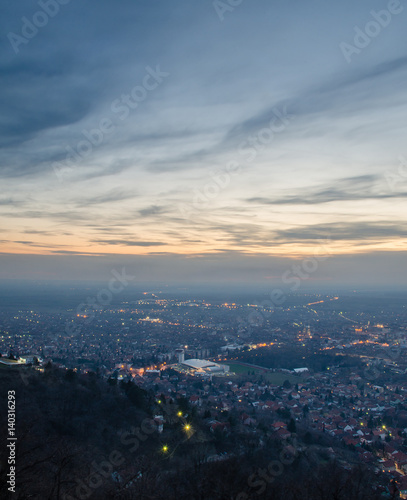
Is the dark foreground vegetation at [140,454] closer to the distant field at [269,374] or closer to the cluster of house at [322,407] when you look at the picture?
the cluster of house at [322,407]

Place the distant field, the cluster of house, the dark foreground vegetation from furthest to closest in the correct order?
the distant field, the cluster of house, the dark foreground vegetation

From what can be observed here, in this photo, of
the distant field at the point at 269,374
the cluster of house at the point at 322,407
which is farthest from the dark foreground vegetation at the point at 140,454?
the distant field at the point at 269,374

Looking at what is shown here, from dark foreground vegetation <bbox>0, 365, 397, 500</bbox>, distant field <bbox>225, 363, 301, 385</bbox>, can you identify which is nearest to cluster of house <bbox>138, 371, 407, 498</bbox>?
distant field <bbox>225, 363, 301, 385</bbox>

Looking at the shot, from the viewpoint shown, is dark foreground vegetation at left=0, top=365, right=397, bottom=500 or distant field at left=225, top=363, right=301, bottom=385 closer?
dark foreground vegetation at left=0, top=365, right=397, bottom=500

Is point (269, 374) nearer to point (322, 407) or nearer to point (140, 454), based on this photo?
point (322, 407)

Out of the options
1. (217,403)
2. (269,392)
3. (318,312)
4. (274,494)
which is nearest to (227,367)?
(269,392)

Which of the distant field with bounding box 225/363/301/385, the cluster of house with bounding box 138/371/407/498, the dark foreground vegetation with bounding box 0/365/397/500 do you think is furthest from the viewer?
the distant field with bounding box 225/363/301/385

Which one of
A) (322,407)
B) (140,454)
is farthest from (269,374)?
(140,454)

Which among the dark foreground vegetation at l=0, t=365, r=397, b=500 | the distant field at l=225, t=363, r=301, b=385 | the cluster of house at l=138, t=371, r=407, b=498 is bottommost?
the distant field at l=225, t=363, r=301, b=385

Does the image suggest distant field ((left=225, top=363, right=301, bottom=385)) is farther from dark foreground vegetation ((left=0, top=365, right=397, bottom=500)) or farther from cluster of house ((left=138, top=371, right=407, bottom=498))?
dark foreground vegetation ((left=0, top=365, right=397, bottom=500))

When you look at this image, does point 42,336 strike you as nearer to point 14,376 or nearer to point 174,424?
point 14,376
